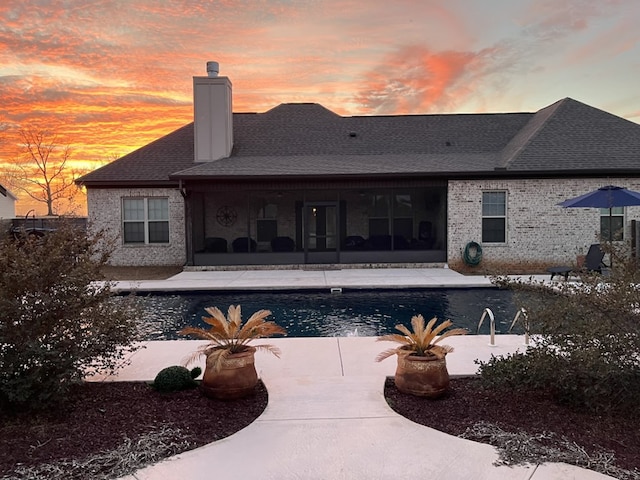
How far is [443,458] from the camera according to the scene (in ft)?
12.7

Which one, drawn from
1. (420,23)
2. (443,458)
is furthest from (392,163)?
(443,458)

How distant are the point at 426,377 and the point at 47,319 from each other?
3.80 meters

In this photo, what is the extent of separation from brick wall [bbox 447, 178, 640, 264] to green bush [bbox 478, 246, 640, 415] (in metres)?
11.1

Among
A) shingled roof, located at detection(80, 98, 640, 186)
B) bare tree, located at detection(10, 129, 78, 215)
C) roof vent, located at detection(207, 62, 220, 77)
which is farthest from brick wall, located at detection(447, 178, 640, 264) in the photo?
bare tree, located at detection(10, 129, 78, 215)

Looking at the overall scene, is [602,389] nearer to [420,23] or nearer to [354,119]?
[420,23]

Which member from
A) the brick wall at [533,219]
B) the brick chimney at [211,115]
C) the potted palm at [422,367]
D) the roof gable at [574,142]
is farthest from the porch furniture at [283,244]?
the potted palm at [422,367]

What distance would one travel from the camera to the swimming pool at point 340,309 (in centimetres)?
910

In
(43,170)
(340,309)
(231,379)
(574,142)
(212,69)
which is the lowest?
(340,309)

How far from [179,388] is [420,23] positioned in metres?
14.6

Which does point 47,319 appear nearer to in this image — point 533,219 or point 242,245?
point 242,245

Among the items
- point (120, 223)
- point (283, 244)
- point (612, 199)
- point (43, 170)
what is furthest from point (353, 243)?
point (43, 170)

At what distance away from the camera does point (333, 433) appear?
4.34 metres

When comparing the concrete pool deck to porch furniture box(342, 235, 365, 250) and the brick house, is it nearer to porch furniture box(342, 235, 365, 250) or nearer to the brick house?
the brick house

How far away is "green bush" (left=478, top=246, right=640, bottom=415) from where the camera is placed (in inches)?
173
